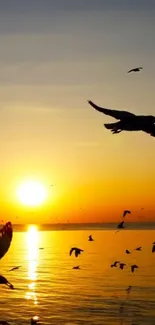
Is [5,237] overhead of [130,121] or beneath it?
beneath

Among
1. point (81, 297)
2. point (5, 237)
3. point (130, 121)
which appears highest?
point (81, 297)

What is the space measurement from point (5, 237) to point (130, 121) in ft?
2.48

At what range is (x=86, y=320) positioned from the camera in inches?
1588

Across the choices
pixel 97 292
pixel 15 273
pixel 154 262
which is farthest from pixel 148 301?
pixel 154 262

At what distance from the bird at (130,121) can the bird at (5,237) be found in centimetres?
65

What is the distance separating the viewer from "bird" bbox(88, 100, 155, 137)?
248 centimetres

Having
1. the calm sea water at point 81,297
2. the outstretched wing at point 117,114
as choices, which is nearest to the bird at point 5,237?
the outstretched wing at point 117,114

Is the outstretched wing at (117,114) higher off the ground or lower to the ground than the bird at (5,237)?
higher

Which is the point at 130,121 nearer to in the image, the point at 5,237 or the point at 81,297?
the point at 5,237

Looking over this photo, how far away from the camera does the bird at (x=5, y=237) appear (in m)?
2.41

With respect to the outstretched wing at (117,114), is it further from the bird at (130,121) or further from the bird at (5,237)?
the bird at (5,237)

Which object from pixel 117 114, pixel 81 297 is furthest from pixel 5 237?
pixel 81 297

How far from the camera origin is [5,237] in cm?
253

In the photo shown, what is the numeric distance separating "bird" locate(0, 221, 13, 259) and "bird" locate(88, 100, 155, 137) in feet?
2.13
